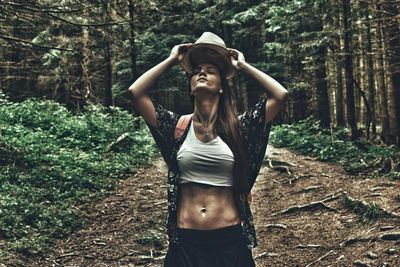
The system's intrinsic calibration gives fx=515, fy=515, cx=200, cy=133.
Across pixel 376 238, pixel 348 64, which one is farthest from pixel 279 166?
pixel 376 238

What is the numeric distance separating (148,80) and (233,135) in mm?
678

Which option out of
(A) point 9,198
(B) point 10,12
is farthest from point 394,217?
(B) point 10,12

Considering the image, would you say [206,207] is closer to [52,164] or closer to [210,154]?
[210,154]

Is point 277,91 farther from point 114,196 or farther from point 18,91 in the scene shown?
point 18,91

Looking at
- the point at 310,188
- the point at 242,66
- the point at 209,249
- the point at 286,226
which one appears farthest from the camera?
the point at 310,188

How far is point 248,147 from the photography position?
324 cm

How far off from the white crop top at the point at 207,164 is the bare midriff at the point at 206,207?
0.04 metres

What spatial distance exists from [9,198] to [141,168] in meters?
6.33

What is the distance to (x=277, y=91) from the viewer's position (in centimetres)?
328

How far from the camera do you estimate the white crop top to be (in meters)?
3.03

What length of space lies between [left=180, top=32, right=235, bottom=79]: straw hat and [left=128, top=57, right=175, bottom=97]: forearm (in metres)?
0.10

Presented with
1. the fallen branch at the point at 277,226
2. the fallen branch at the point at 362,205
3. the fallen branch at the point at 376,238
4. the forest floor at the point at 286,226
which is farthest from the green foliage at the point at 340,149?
the fallen branch at the point at 376,238

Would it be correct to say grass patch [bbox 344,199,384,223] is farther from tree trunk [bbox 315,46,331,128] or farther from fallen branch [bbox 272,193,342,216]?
tree trunk [bbox 315,46,331,128]

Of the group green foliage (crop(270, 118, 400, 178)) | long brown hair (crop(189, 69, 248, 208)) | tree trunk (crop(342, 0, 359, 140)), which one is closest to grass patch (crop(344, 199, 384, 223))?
green foliage (crop(270, 118, 400, 178))
